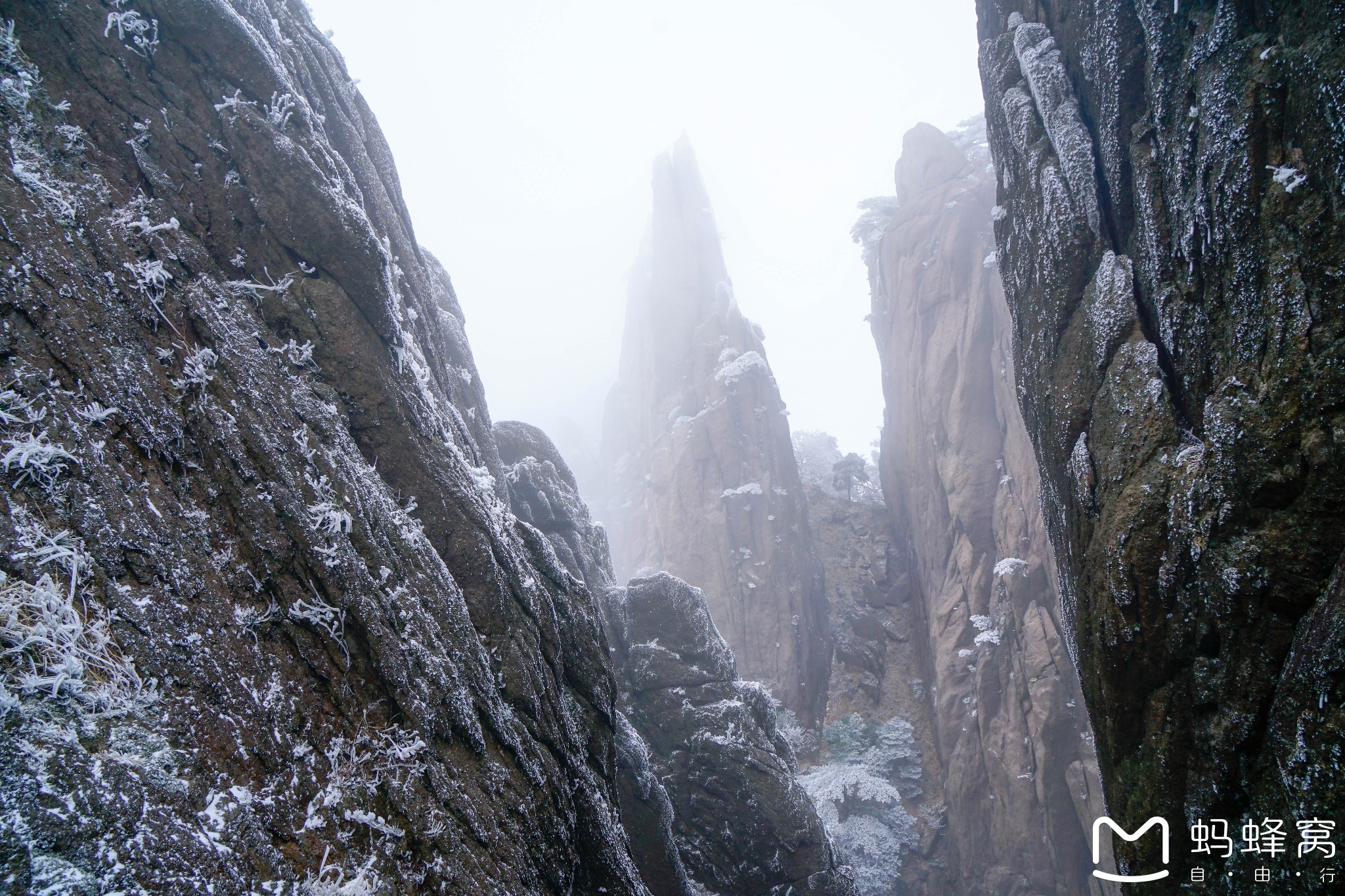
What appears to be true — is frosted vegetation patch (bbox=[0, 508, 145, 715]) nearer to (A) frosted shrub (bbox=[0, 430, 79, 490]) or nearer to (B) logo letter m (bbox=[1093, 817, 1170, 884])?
(A) frosted shrub (bbox=[0, 430, 79, 490])

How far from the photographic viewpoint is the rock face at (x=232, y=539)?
3248mm

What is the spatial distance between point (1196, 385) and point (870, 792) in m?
20.6

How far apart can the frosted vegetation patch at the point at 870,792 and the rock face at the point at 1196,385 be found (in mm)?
14621

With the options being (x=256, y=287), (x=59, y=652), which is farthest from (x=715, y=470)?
(x=59, y=652)

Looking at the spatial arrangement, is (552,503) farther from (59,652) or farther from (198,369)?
(59,652)

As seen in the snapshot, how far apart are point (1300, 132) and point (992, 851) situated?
2293 cm

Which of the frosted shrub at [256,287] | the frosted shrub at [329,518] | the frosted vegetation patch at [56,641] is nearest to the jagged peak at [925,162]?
the frosted shrub at [256,287]

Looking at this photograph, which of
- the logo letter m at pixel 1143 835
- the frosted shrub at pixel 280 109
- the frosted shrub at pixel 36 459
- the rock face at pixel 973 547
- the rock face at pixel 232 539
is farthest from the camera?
the rock face at pixel 973 547

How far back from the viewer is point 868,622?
27.9 meters

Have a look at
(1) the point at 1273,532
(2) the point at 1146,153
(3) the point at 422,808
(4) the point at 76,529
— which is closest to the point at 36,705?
(4) the point at 76,529

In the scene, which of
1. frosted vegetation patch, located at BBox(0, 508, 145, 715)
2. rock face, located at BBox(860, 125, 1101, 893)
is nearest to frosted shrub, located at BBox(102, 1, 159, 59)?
frosted vegetation patch, located at BBox(0, 508, 145, 715)

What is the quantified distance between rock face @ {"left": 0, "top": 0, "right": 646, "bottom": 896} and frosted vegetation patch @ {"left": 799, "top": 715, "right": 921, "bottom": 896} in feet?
51.4

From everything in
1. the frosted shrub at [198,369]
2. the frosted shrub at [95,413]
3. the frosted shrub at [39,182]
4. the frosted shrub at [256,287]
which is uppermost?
the frosted shrub at [256,287]

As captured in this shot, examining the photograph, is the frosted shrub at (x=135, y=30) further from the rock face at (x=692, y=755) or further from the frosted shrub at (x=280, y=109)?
the rock face at (x=692, y=755)
